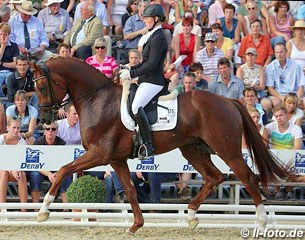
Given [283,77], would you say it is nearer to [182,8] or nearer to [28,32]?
[182,8]

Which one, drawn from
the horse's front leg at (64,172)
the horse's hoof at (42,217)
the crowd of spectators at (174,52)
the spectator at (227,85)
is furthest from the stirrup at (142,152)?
the spectator at (227,85)

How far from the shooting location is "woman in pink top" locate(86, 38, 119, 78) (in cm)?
1498

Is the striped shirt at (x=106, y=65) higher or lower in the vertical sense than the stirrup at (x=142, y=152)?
higher

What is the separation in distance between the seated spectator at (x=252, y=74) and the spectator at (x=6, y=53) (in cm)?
361

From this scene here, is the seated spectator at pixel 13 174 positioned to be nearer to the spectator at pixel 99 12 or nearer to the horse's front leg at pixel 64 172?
the horse's front leg at pixel 64 172

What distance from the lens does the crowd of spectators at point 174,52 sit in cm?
1373

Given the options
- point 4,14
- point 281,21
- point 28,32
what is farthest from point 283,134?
point 4,14

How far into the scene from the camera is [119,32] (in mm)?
17328

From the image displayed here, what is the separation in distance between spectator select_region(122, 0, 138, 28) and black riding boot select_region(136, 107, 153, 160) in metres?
5.72

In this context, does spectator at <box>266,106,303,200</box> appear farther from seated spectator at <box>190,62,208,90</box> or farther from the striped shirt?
the striped shirt

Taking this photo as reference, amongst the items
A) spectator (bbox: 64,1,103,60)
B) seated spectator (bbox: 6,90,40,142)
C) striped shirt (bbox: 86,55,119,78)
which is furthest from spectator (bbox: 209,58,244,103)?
seated spectator (bbox: 6,90,40,142)

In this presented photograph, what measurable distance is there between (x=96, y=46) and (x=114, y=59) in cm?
69

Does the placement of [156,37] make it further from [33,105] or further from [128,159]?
[33,105]

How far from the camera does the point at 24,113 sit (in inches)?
555
